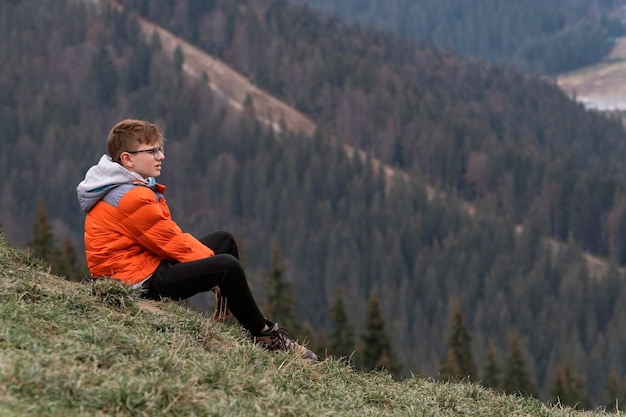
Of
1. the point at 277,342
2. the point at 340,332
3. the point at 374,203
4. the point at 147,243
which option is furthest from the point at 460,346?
the point at 374,203

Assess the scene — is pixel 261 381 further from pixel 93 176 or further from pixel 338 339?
pixel 338 339

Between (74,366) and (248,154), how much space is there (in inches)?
7021

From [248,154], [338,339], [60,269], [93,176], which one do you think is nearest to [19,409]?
[93,176]

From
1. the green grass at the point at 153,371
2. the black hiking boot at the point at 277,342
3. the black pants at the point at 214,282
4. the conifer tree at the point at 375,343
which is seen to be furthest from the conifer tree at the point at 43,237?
the black hiking boot at the point at 277,342

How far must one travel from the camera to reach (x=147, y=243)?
966cm

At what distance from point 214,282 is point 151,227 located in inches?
30.4

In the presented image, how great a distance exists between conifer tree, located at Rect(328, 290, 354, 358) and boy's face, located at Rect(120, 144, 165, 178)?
1968 inches

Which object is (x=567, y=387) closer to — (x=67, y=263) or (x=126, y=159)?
(x=67, y=263)

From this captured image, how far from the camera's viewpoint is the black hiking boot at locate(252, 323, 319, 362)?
31.4 feet

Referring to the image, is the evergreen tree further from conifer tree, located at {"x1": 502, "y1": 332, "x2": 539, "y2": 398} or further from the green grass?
the green grass

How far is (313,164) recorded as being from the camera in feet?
585

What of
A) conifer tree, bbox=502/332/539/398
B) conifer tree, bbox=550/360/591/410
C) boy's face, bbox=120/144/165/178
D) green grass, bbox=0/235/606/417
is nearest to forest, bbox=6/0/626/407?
conifer tree, bbox=550/360/591/410

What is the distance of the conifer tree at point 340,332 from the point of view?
60.1 metres

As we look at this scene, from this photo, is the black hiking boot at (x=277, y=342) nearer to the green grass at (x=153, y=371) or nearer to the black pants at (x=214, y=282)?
the black pants at (x=214, y=282)
